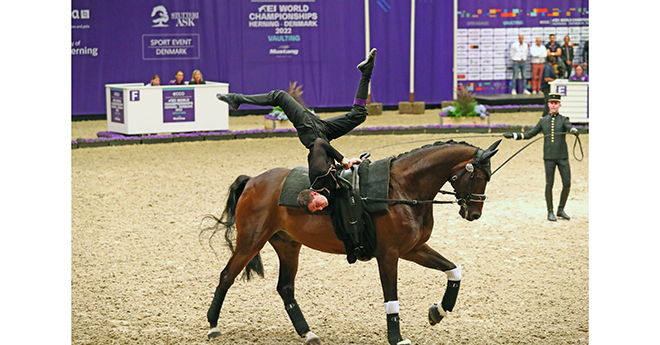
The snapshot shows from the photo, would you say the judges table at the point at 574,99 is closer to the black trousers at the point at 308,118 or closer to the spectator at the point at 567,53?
the spectator at the point at 567,53

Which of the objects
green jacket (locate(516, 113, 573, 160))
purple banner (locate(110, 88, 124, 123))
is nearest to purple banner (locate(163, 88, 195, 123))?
purple banner (locate(110, 88, 124, 123))

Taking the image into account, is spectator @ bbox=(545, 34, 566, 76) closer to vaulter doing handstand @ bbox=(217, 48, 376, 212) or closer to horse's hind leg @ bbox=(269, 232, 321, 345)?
horse's hind leg @ bbox=(269, 232, 321, 345)

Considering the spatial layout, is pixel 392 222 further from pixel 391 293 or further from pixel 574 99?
pixel 574 99

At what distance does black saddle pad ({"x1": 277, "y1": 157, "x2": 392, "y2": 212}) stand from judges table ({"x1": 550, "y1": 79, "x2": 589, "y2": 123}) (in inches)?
541

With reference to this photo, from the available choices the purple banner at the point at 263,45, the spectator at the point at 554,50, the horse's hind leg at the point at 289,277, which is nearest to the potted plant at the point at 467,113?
the purple banner at the point at 263,45

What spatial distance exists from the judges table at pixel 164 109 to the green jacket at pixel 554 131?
30.0ft

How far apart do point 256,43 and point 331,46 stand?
7.07 feet

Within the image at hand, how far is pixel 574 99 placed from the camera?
1800 cm

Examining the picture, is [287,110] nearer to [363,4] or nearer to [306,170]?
[306,170]

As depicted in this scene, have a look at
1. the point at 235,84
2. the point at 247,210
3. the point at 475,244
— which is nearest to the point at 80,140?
the point at 235,84

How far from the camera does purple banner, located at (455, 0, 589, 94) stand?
864 inches

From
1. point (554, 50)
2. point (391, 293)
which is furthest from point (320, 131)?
point (554, 50)

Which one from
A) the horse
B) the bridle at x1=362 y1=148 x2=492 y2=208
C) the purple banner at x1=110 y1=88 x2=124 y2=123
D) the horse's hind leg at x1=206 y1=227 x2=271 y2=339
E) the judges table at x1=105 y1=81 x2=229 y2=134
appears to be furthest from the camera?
the purple banner at x1=110 y1=88 x2=124 y2=123

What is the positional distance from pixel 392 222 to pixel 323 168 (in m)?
0.60
